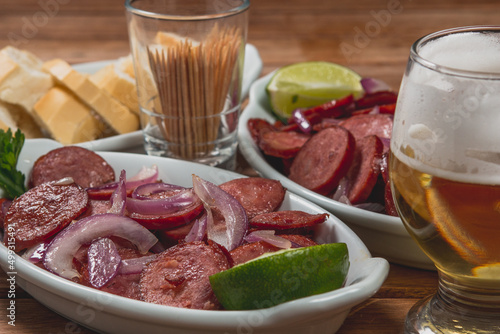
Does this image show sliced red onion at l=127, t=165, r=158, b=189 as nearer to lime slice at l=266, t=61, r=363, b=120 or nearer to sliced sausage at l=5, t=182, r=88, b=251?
sliced sausage at l=5, t=182, r=88, b=251

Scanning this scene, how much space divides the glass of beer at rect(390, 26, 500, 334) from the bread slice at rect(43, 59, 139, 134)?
3.07ft

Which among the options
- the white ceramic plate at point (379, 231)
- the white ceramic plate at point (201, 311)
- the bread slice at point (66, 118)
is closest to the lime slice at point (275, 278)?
the white ceramic plate at point (201, 311)

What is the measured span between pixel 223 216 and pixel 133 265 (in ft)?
0.62

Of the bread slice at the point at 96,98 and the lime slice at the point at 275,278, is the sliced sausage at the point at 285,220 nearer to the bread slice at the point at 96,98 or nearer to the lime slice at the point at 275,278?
the lime slice at the point at 275,278

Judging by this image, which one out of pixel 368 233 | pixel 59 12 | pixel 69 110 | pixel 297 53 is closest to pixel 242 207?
pixel 368 233

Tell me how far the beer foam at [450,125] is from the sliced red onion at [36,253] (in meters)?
0.61

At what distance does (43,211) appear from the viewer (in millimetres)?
1195

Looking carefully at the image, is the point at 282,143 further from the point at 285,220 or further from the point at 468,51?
the point at 468,51

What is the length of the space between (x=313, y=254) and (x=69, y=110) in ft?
3.29

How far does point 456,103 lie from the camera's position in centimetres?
88

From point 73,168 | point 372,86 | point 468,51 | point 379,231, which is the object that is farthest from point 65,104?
point 468,51

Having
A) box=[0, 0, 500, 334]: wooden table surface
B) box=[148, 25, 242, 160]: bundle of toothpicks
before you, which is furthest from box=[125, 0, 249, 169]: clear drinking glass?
box=[0, 0, 500, 334]: wooden table surface

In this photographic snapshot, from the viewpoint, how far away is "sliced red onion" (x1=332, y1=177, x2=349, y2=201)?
1.34 metres

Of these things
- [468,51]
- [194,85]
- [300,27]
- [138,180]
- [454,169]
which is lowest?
[300,27]
